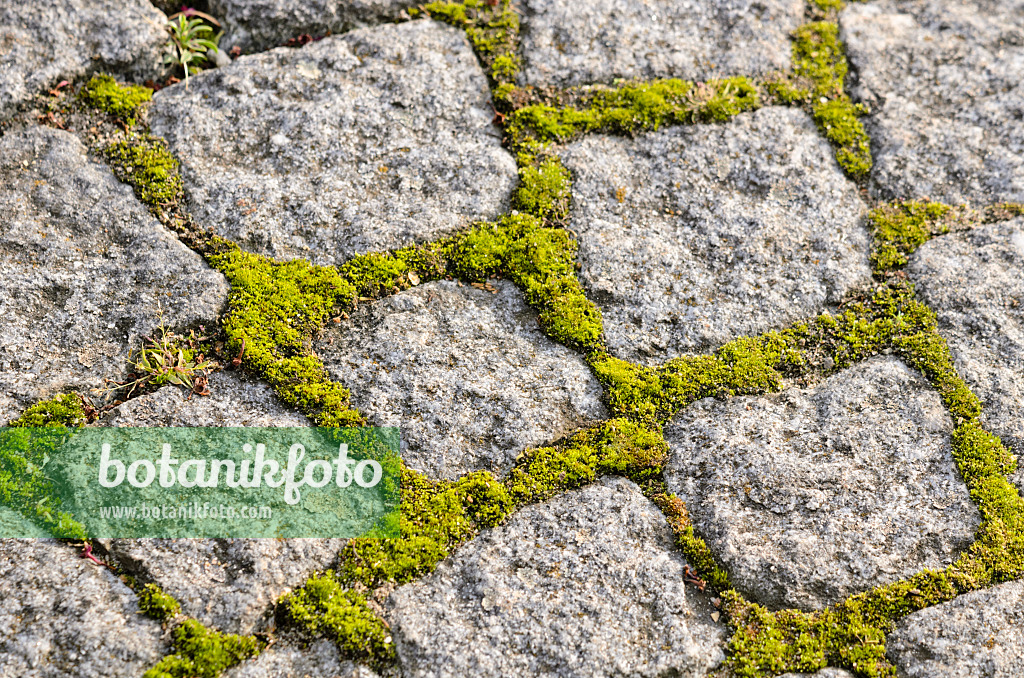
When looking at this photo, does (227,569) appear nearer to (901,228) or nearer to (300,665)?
(300,665)

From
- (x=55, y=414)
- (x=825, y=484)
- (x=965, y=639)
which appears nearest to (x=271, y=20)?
(x=55, y=414)

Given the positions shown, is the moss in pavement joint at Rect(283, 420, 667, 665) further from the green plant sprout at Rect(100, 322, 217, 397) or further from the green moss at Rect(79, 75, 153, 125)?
the green moss at Rect(79, 75, 153, 125)

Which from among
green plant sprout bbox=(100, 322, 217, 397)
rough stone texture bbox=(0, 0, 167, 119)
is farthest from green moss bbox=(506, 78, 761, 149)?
rough stone texture bbox=(0, 0, 167, 119)

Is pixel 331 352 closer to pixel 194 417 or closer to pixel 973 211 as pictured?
pixel 194 417

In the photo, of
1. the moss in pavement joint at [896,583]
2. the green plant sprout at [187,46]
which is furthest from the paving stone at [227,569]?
the green plant sprout at [187,46]

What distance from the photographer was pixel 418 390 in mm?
3354

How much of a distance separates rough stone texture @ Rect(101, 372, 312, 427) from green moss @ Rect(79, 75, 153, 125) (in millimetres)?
1535

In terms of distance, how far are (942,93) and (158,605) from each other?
4722mm

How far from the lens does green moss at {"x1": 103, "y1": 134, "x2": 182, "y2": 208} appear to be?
3656 mm

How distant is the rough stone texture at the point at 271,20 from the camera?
168 inches

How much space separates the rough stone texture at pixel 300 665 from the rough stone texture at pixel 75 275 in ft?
4.29

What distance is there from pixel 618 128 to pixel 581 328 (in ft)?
4.07

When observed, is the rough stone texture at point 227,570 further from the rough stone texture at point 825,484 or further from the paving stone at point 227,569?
the rough stone texture at point 825,484

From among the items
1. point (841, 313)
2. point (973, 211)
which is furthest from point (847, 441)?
point (973, 211)
